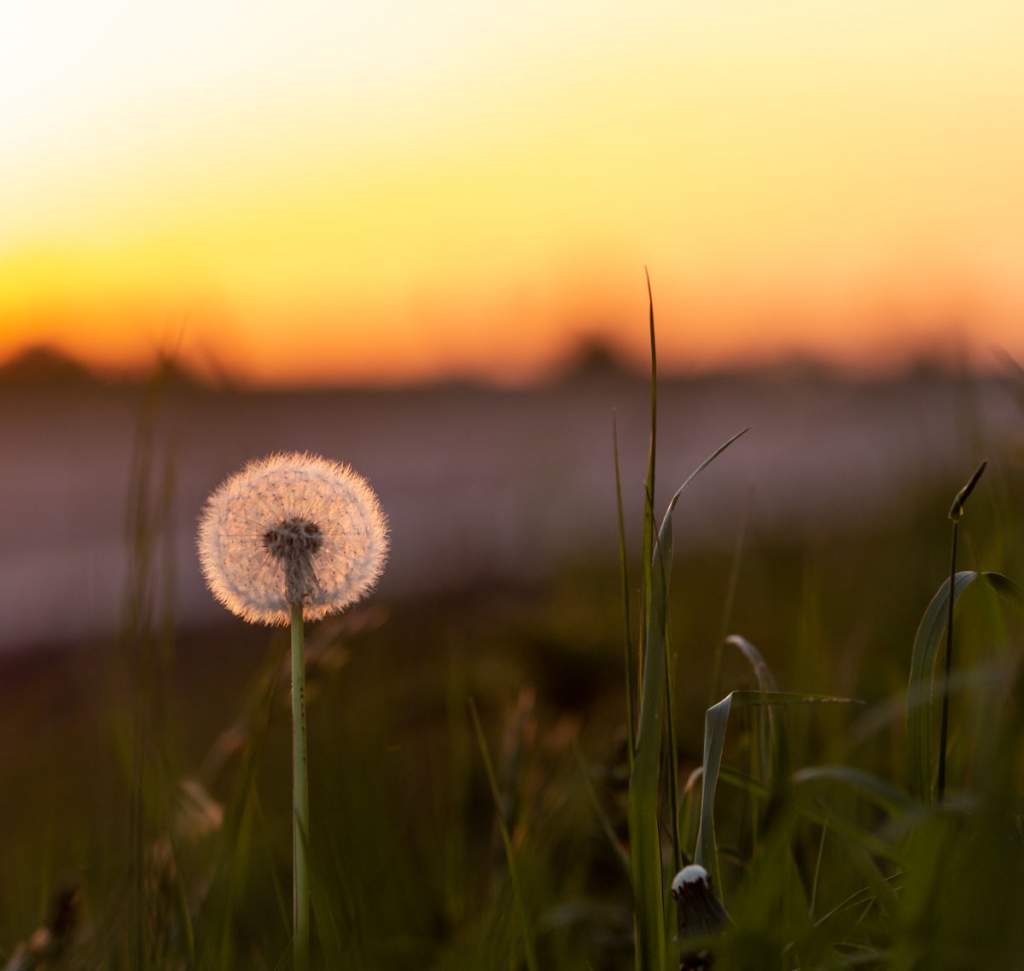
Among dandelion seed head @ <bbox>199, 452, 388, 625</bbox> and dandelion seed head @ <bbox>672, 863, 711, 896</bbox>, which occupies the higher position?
dandelion seed head @ <bbox>199, 452, 388, 625</bbox>

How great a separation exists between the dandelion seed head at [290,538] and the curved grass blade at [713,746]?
43cm

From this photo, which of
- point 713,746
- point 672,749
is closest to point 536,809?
point 672,749

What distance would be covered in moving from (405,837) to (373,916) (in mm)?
979

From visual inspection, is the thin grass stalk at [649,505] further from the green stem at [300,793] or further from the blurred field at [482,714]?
the green stem at [300,793]

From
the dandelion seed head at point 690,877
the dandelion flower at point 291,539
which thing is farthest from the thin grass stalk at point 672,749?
the dandelion flower at point 291,539

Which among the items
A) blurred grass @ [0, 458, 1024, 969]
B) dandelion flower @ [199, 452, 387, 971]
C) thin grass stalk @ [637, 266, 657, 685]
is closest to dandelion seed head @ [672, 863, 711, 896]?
blurred grass @ [0, 458, 1024, 969]

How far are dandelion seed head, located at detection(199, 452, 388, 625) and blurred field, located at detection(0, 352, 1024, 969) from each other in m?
0.08

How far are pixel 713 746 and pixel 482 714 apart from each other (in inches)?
109

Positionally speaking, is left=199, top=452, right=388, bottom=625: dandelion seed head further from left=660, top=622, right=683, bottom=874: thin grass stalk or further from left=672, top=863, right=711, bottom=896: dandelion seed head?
left=672, top=863, right=711, bottom=896: dandelion seed head

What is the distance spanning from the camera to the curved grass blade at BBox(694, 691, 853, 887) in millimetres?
1216

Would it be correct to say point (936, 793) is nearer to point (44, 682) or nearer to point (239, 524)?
point (239, 524)

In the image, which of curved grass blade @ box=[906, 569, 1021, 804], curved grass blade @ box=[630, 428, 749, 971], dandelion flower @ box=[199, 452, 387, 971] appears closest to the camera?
curved grass blade @ box=[630, 428, 749, 971]

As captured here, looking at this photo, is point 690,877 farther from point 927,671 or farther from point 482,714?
point 482,714

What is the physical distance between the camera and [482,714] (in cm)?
395
